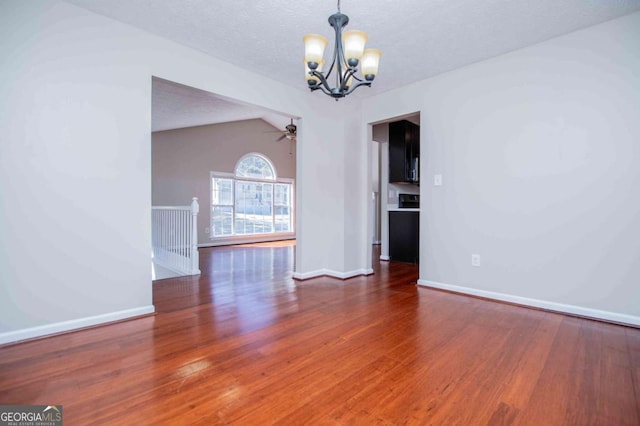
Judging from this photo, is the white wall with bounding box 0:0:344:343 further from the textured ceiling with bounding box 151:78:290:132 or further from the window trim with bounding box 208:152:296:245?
the window trim with bounding box 208:152:296:245

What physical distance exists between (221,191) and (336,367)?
269 inches

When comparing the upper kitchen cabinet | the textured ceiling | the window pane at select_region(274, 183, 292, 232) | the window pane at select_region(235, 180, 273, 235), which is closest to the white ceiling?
the textured ceiling

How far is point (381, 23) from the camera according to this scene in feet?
7.98

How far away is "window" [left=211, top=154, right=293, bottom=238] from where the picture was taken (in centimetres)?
785

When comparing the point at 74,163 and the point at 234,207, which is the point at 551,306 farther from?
the point at 234,207

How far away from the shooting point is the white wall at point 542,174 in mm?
2422

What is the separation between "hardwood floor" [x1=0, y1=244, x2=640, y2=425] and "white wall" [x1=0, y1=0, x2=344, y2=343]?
320 mm

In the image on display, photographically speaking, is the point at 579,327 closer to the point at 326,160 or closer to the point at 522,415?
the point at 522,415

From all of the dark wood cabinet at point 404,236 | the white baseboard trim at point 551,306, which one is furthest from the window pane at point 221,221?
the white baseboard trim at point 551,306

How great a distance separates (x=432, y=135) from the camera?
3.54m

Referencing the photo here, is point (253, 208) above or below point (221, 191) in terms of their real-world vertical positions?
below

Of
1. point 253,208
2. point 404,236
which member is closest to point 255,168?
point 253,208

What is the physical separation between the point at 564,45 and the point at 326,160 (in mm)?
2595

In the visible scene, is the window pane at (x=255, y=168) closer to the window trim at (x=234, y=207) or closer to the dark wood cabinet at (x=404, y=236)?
the window trim at (x=234, y=207)
